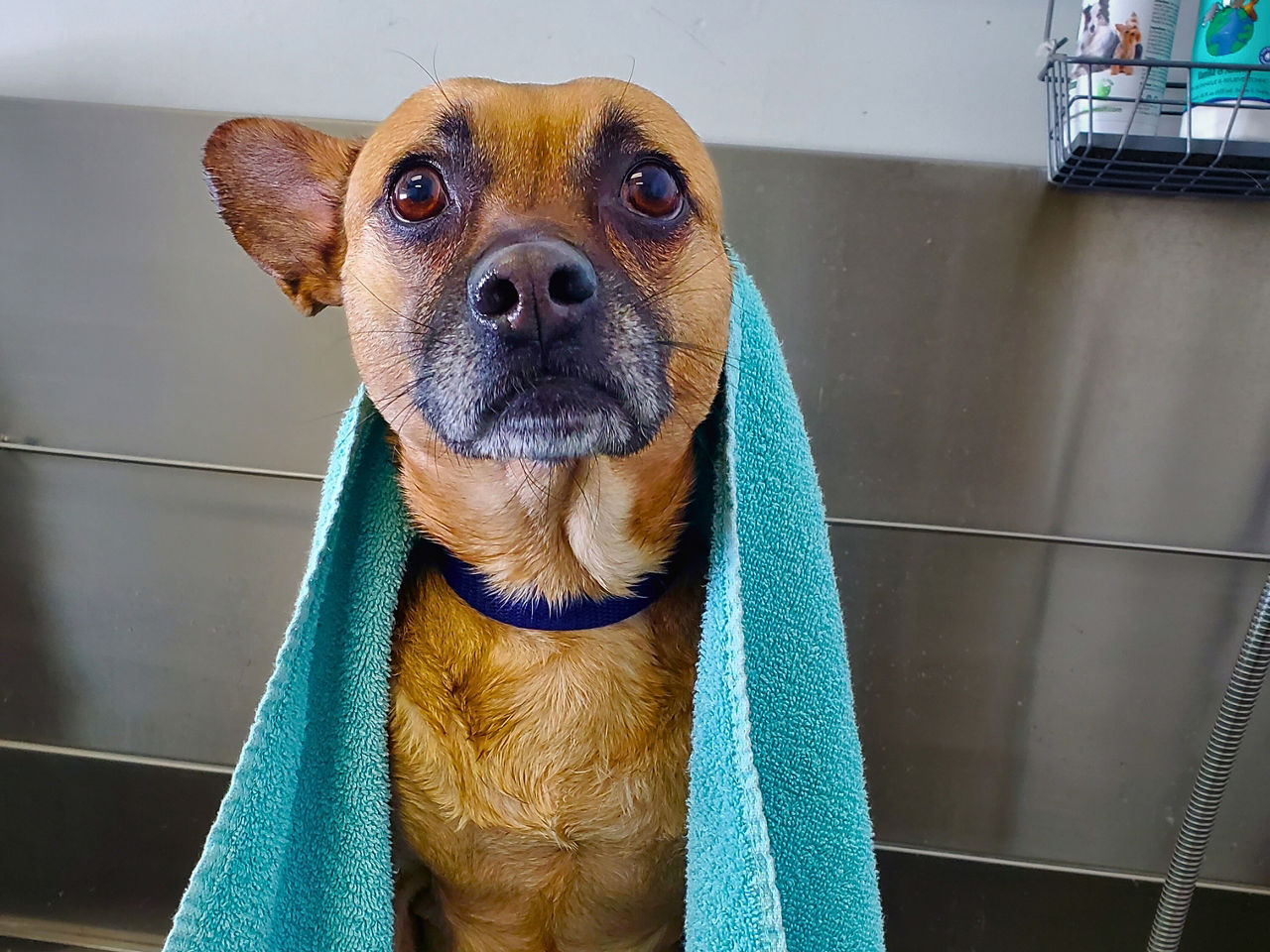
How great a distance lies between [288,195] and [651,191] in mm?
345

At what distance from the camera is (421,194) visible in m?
0.69

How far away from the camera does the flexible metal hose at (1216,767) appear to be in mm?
871

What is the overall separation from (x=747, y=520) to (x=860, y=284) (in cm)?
49

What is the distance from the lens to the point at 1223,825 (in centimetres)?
108

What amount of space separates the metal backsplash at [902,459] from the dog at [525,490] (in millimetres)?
358

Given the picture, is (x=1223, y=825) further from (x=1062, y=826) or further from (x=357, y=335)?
(x=357, y=335)

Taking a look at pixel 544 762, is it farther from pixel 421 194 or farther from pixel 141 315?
pixel 141 315

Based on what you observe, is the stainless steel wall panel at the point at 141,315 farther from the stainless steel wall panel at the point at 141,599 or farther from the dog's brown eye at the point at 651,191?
the dog's brown eye at the point at 651,191

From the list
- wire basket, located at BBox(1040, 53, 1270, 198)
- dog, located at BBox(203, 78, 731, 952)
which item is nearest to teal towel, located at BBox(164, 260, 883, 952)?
dog, located at BBox(203, 78, 731, 952)

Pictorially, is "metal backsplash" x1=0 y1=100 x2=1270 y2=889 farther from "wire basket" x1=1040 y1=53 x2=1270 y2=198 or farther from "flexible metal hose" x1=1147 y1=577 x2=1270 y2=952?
"flexible metal hose" x1=1147 y1=577 x2=1270 y2=952

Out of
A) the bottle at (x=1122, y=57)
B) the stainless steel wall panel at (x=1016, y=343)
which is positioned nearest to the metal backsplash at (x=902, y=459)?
the stainless steel wall panel at (x=1016, y=343)

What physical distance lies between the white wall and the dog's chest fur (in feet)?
2.18

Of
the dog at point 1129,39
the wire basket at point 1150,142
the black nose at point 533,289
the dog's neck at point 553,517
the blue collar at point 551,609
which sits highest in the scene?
the dog at point 1129,39

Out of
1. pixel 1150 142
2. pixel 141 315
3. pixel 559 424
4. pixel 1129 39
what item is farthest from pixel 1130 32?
pixel 141 315
